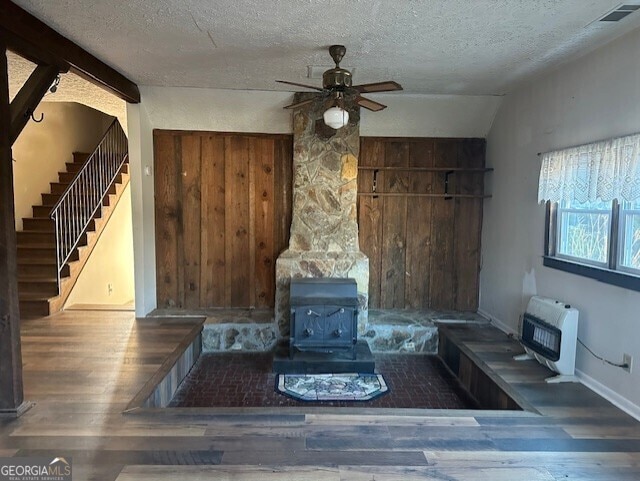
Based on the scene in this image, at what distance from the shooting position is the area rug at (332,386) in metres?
3.41

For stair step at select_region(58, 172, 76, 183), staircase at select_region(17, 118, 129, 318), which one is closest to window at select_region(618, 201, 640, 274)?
staircase at select_region(17, 118, 129, 318)

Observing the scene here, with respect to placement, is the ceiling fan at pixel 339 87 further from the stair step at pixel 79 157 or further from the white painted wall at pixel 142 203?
the stair step at pixel 79 157

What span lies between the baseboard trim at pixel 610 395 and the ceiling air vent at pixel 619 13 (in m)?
2.46

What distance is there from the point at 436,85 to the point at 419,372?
291cm

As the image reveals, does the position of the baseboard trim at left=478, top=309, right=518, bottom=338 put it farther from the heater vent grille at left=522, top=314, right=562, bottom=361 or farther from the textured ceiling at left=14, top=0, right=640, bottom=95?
the textured ceiling at left=14, top=0, right=640, bottom=95

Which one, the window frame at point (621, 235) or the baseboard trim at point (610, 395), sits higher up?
the window frame at point (621, 235)

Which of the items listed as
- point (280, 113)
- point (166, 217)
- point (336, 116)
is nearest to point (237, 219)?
point (166, 217)

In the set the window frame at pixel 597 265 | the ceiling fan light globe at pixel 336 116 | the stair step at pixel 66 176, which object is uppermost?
the ceiling fan light globe at pixel 336 116

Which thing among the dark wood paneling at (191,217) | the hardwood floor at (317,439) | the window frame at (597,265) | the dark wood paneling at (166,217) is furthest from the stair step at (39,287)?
the window frame at (597,265)

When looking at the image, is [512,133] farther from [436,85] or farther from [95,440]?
[95,440]

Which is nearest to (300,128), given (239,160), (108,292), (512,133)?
(239,160)

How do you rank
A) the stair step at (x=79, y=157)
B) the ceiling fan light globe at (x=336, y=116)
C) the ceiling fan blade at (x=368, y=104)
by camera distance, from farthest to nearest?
the stair step at (x=79, y=157) → the ceiling fan blade at (x=368, y=104) → the ceiling fan light globe at (x=336, y=116)

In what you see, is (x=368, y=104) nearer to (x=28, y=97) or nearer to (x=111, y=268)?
(x=28, y=97)

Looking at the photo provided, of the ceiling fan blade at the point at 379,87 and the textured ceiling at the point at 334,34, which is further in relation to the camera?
the ceiling fan blade at the point at 379,87
